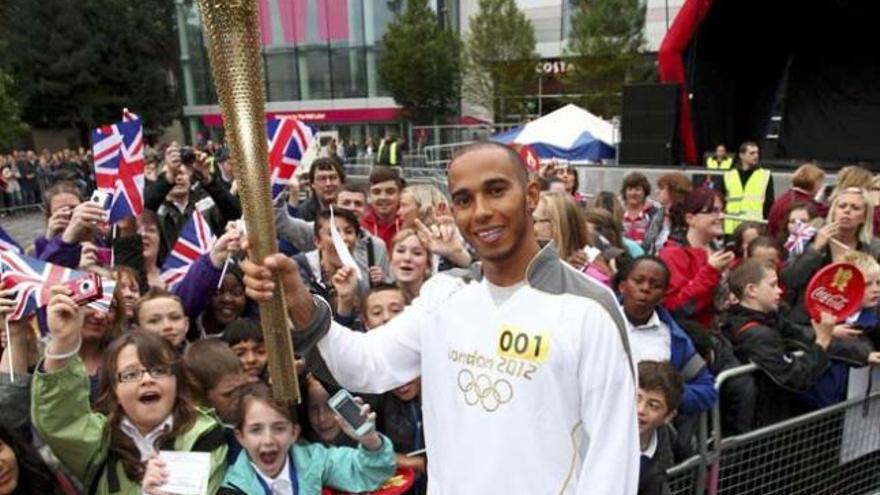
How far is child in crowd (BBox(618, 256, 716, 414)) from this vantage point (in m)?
3.66

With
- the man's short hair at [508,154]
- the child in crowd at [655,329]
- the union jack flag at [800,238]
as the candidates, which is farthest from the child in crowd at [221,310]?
the union jack flag at [800,238]

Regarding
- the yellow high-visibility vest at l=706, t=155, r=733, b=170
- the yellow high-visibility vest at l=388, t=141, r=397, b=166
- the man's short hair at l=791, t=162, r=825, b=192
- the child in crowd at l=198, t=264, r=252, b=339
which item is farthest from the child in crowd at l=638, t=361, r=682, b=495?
the yellow high-visibility vest at l=388, t=141, r=397, b=166

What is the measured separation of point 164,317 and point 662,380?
2.33 m

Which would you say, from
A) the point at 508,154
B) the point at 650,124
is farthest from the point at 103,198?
the point at 650,124

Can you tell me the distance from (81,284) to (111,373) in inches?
15.6

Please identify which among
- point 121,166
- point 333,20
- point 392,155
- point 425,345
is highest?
point 333,20

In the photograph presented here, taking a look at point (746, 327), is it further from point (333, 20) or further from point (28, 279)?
point (333, 20)

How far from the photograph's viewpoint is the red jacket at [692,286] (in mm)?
4441

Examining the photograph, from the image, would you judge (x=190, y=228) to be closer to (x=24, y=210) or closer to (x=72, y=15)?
(x=24, y=210)

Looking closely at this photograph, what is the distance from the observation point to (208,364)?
3.31 m

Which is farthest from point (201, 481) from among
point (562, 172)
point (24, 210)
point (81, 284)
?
point (24, 210)

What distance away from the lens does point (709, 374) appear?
3.79m

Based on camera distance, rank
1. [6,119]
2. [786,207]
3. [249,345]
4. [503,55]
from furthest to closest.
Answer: [503,55] → [6,119] → [786,207] → [249,345]

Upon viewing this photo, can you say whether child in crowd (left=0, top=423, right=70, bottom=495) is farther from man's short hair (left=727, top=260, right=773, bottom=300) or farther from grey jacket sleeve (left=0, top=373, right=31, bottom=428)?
man's short hair (left=727, top=260, right=773, bottom=300)
